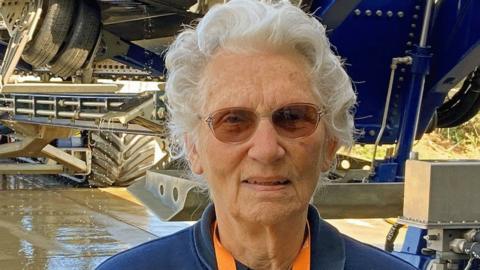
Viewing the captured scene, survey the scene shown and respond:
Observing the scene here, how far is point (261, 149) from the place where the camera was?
6.48ft

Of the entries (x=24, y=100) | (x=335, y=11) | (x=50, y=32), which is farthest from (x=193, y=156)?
(x=24, y=100)

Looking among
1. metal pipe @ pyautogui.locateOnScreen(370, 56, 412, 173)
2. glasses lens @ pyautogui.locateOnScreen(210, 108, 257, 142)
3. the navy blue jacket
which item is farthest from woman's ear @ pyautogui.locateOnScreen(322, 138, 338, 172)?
metal pipe @ pyautogui.locateOnScreen(370, 56, 412, 173)

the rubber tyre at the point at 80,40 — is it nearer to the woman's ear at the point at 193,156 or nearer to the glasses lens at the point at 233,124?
the woman's ear at the point at 193,156

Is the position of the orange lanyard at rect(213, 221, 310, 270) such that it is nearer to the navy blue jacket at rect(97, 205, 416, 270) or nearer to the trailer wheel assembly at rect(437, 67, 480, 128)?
the navy blue jacket at rect(97, 205, 416, 270)

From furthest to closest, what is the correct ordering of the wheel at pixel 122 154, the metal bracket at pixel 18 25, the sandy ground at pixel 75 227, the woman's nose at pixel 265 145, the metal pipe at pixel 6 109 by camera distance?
the wheel at pixel 122 154 → the metal pipe at pixel 6 109 → the sandy ground at pixel 75 227 → the metal bracket at pixel 18 25 → the woman's nose at pixel 265 145

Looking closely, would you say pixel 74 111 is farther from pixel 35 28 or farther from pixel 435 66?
pixel 435 66

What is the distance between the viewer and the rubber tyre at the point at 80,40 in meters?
7.09

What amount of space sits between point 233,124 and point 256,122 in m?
0.05

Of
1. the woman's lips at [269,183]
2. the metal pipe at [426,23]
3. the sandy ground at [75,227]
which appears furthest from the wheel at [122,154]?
the woman's lips at [269,183]

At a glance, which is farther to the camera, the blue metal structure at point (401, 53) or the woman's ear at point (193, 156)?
the blue metal structure at point (401, 53)

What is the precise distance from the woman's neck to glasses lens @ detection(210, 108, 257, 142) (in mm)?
176

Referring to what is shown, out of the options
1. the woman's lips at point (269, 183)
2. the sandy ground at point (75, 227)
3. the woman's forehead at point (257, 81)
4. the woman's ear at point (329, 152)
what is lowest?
the sandy ground at point (75, 227)

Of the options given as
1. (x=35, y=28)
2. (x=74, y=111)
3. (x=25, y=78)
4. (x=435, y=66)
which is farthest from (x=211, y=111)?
(x=25, y=78)

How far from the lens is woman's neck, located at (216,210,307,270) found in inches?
79.8
